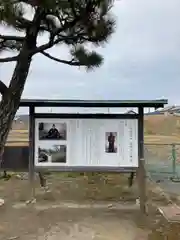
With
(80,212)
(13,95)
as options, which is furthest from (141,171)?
(13,95)

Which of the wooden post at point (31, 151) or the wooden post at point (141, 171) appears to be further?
the wooden post at point (31, 151)

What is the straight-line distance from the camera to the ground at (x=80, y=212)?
602cm

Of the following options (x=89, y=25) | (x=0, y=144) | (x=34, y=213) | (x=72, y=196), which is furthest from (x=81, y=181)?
(x=89, y=25)

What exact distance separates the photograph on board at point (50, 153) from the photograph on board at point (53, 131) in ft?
0.49

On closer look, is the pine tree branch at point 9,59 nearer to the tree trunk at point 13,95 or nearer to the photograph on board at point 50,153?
the tree trunk at point 13,95

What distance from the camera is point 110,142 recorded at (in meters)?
8.12

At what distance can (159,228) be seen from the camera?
629 cm

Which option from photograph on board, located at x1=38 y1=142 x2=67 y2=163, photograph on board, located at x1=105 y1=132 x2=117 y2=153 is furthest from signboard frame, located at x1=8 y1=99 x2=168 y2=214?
photograph on board, located at x1=105 y1=132 x2=117 y2=153

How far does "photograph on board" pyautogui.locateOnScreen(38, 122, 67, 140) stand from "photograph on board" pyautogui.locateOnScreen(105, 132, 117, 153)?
2.50ft

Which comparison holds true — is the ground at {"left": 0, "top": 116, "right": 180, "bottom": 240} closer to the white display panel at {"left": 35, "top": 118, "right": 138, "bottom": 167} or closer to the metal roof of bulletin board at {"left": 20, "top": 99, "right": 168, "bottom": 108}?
the white display panel at {"left": 35, "top": 118, "right": 138, "bottom": 167}

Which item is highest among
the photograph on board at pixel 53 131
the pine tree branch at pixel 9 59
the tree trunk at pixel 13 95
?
the pine tree branch at pixel 9 59

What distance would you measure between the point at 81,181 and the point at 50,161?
3.27 meters

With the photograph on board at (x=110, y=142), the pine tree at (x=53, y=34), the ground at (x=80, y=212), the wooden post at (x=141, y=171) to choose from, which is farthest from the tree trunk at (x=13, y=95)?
the wooden post at (x=141, y=171)

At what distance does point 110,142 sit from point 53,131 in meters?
1.04
